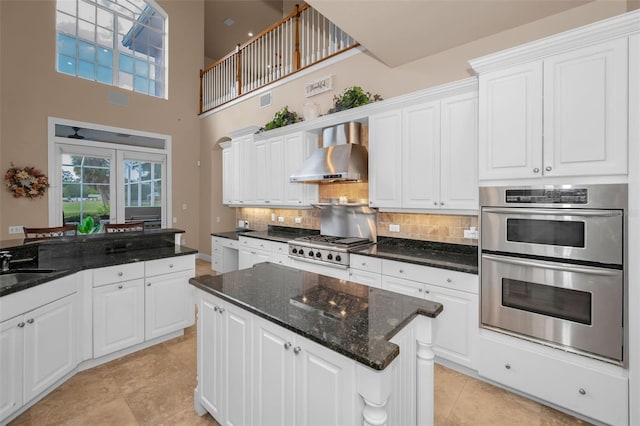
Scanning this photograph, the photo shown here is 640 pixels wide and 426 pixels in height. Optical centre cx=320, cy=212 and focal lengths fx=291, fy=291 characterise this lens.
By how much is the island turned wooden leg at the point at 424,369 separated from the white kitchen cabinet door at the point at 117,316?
2.64 meters

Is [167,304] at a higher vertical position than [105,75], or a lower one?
lower

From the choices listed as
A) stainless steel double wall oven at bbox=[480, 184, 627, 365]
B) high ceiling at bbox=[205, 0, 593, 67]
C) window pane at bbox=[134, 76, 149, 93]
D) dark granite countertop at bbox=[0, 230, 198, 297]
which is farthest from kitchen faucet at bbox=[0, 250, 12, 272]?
window pane at bbox=[134, 76, 149, 93]

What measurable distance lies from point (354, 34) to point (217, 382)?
10.3 ft

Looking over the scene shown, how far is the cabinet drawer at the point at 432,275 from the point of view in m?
2.50

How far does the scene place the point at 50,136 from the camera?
5184 mm

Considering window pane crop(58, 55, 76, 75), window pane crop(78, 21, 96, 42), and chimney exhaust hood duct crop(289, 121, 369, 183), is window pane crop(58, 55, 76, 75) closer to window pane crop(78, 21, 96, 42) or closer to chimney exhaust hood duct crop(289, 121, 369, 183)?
window pane crop(78, 21, 96, 42)

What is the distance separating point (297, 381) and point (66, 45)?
7372mm

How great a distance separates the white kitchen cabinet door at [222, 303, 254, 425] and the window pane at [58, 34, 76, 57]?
6.60 metres

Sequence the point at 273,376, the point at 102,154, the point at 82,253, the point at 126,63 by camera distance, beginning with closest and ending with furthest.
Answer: the point at 273,376 < the point at 82,253 < the point at 102,154 < the point at 126,63

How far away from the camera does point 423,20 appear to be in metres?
2.63

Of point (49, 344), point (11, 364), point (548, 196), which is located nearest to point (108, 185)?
point (49, 344)

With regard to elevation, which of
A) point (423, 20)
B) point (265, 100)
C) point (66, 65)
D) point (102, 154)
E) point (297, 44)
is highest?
point (297, 44)

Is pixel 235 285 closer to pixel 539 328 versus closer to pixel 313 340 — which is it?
pixel 313 340

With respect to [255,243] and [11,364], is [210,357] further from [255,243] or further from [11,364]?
[255,243]
